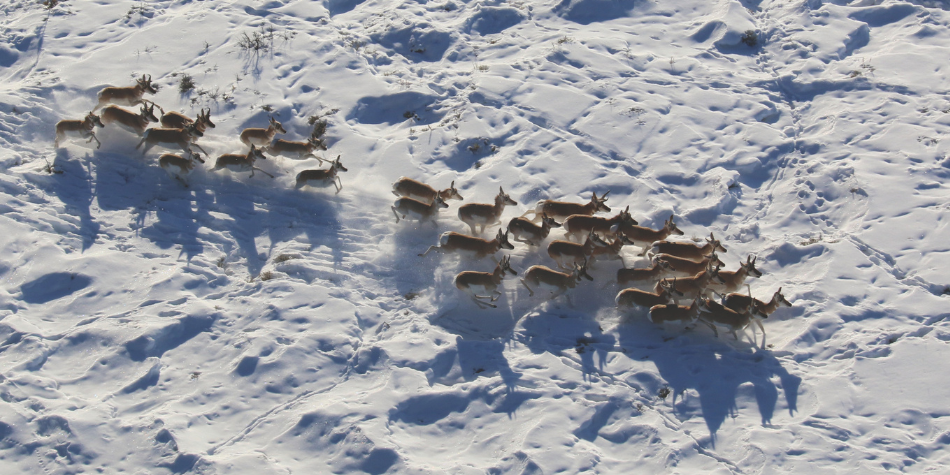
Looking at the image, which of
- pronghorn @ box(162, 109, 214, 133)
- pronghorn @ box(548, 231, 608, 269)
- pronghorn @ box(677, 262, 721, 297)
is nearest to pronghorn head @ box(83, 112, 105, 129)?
pronghorn @ box(162, 109, 214, 133)

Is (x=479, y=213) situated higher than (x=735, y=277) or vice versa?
(x=479, y=213)

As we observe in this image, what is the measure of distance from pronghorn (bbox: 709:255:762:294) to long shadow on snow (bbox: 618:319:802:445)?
2.36 feet

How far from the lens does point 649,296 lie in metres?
9.06

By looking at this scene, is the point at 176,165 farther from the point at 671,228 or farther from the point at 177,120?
the point at 671,228

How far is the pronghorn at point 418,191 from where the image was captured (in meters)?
10.8

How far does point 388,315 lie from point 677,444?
4004 millimetres

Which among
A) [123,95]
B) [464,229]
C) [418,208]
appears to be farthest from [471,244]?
[123,95]

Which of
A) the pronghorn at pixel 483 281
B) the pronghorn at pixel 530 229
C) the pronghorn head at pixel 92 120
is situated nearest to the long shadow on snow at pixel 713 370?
the pronghorn at pixel 483 281

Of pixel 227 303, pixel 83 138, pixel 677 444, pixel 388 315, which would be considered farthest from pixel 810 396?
pixel 83 138

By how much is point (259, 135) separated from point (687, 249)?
23.6 ft

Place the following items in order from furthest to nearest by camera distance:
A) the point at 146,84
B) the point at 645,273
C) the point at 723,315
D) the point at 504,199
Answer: the point at 146,84
the point at 504,199
the point at 645,273
the point at 723,315

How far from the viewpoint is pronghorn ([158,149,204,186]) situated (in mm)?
10970

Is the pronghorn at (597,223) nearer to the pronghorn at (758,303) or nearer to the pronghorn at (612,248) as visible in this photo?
the pronghorn at (612,248)

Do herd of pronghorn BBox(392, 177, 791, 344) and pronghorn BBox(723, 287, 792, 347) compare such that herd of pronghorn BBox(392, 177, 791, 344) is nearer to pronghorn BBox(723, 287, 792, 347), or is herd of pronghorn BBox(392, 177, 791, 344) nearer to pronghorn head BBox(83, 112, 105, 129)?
pronghorn BBox(723, 287, 792, 347)
